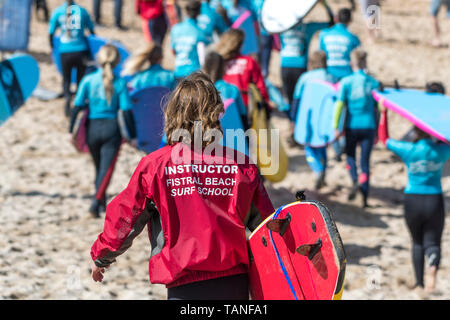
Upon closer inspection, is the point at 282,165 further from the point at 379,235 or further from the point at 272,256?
the point at 272,256

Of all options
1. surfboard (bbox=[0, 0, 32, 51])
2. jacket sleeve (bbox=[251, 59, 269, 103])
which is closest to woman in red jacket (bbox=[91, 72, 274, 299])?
jacket sleeve (bbox=[251, 59, 269, 103])

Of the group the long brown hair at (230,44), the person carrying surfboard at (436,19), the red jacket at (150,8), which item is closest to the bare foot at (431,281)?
the long brown hair at (230,44)

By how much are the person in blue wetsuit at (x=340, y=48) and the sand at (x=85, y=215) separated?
1183 millimetres

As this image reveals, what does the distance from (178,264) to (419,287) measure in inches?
120

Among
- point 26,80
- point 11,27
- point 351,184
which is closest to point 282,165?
point 351,184

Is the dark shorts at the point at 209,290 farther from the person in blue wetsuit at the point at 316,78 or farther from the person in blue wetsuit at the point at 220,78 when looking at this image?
the person in blue wetsuit at the point at 316,78

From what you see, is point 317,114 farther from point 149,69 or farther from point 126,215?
point 126,215

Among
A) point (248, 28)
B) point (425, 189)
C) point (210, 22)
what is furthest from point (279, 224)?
point (248, 28)

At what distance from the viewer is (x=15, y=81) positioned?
7.02 meters

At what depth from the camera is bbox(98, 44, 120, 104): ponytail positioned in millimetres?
5879

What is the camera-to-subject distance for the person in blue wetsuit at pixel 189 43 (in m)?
7.19

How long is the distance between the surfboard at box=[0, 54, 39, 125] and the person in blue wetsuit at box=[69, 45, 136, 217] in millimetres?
1052

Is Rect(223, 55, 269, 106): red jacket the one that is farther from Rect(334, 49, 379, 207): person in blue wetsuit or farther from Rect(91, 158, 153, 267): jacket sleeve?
Rect(91, 158, 153, 267): jacket sleeve

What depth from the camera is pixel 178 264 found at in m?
2.65
